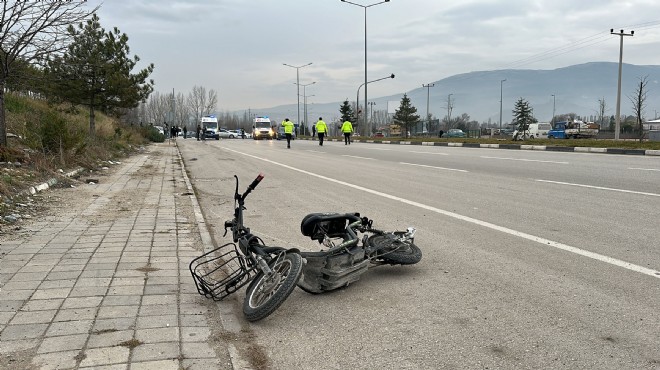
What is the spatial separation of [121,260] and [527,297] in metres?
3.96

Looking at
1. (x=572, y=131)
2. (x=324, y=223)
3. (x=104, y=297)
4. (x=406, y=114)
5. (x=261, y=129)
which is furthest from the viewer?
(x=406, y=114)

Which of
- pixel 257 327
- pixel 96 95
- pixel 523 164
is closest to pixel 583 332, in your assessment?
pixel 257 327

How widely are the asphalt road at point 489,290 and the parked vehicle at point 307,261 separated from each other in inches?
6.6

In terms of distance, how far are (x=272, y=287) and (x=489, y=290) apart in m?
1.84

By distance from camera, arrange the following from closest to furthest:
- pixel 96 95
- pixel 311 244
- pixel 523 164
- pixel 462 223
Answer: pixel 311 244, pixel 462 223, pixel 523 164, pixel 96 95

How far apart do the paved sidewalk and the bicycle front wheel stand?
36 centimetres

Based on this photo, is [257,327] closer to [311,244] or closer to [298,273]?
[298,273]

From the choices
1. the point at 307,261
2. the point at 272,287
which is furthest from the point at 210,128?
the point at 272,287

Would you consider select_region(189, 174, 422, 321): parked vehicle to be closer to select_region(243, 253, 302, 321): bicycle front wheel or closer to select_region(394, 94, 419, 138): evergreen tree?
select_region(243, 253, 302, 321): bicycle front wheel

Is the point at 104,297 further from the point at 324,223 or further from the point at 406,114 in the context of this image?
the point at 406,114

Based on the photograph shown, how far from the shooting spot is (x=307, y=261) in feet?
13.9

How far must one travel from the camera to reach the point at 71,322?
3.65m

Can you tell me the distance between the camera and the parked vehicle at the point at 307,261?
3852 millimetres

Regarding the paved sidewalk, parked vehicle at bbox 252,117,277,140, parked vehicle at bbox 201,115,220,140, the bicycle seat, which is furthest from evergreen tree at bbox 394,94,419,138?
the bicycle seat
